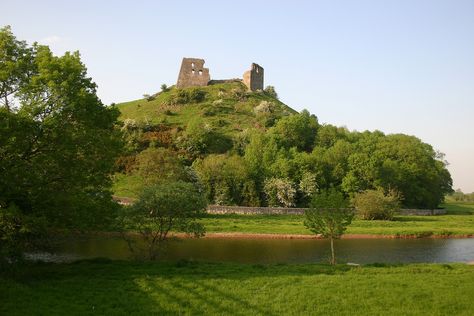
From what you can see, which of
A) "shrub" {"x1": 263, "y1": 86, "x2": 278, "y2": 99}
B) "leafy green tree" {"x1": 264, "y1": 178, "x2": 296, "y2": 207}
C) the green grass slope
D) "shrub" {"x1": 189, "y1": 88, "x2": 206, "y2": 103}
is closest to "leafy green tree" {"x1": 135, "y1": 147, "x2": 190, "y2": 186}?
"leafy green tree" {"x1": 264, "y1": 178, "x2": 296, "y2": 207}

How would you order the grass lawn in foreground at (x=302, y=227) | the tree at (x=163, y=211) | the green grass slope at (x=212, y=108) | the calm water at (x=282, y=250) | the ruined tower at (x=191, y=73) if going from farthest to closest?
the ruined tower at (x=191, y=73), the green grass slope at (x=212, y=108), the grass lawn in foreground at (x=302, y=227), the calm water at (x=282, y=250), the tree at (x=163, y=211)

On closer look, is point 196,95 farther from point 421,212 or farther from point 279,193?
point 421,212

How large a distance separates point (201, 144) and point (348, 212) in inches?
2715

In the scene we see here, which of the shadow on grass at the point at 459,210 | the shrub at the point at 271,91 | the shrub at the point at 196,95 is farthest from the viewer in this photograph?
the shrub at the point at 271,91

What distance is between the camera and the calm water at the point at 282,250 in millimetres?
35625

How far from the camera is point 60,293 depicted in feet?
62.3

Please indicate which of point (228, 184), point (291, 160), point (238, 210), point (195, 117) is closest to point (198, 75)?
point (195, 117)

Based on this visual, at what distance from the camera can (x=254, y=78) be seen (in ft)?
458

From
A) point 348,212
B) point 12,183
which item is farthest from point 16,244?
point 348,212

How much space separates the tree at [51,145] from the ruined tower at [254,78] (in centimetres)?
11593

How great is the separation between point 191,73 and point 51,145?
117994 mm

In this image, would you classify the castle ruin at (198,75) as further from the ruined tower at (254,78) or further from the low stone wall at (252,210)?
the low stone wall at (252,210)

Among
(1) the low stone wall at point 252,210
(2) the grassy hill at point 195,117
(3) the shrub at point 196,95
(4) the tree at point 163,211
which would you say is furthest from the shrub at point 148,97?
(4) the tree at point 163,211

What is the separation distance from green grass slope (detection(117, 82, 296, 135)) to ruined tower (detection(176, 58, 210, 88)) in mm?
3628
